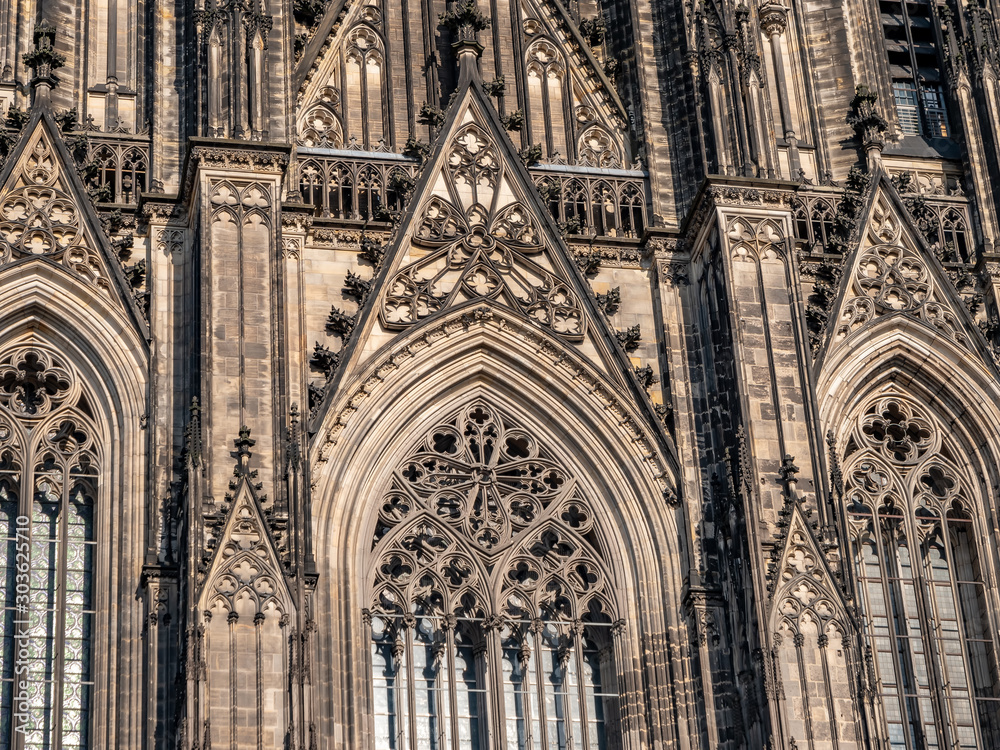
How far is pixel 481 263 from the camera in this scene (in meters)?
28.8

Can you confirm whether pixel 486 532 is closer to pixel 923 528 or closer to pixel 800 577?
pixel 800 577

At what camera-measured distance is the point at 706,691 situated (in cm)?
2631

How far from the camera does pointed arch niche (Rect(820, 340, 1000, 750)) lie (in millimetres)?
27734

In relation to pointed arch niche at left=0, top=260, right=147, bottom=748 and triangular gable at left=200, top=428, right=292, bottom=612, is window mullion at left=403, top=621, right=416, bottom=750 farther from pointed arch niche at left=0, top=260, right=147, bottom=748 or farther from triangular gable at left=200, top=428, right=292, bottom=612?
pointed arch niche at left=0, top=260, right=147, bottom=748

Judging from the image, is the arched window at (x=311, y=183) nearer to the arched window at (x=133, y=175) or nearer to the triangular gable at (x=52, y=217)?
the arched window at (x=133, y=175)

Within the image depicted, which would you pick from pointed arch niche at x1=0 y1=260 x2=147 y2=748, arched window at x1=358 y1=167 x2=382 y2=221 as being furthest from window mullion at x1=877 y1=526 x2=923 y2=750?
pointed arch niche at x1=0 y1=260 x2=147 y2=748

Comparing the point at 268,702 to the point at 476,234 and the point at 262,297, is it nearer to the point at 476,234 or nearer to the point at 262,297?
the point at 262,297

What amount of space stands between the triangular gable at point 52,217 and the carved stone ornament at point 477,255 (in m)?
3.10

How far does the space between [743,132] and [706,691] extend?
270 inches

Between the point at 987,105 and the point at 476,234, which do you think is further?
the point at 987,105

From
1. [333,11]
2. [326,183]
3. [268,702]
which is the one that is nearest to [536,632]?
[268,702]

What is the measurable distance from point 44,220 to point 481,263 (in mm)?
4893

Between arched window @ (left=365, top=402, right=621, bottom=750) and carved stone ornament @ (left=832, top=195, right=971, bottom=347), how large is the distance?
13.5 ft

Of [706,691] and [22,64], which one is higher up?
[22,64]
